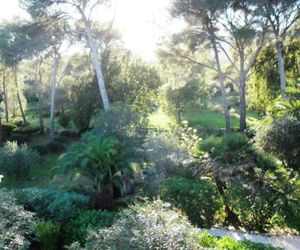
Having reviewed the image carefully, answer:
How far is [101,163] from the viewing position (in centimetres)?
1049

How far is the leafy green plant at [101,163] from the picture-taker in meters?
10.4

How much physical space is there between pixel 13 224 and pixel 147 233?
3.04 meters

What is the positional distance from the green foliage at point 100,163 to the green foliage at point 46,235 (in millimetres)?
3370

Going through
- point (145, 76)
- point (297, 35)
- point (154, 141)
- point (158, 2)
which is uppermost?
point (158, 2)

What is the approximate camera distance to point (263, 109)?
19125 millimetres

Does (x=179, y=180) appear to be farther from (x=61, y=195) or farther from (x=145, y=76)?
(x=145, y=76)

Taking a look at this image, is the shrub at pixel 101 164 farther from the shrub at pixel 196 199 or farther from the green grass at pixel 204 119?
the green grass at pixel 204 119

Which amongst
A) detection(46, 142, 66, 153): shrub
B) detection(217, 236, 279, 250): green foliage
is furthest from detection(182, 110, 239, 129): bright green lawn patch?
detection(217, 236, 279, 250): green foliage

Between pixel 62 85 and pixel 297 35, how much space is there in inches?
754

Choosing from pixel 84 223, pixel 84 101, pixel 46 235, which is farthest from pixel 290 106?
pixel 84 101

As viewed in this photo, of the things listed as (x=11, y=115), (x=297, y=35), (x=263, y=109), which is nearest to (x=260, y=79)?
(x=263, y=109)

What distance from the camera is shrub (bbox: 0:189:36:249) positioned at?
17.2 ft

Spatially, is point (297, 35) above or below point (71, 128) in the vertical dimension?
above

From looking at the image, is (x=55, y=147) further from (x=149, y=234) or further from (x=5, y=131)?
(x=149, y=234)
